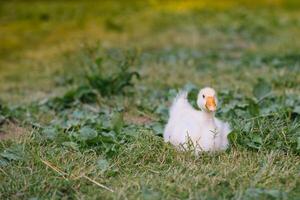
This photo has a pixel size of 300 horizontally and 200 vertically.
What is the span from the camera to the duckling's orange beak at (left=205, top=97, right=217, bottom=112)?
11.8 ft

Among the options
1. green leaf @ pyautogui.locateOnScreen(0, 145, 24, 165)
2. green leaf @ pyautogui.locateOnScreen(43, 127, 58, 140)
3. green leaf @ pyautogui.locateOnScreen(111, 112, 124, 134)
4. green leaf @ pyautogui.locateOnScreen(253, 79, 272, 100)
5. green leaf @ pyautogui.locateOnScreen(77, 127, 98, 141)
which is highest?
green leaf @ pyautogui.locateOnScreen(253, 79, 272, 100)

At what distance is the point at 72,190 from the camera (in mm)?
3146

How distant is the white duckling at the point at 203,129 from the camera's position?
3.56m

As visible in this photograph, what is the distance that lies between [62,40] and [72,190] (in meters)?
6.29

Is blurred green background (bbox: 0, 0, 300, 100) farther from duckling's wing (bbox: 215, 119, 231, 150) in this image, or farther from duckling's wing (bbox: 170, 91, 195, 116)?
duckling's wing (bbox: 215, 119, 231, 150)

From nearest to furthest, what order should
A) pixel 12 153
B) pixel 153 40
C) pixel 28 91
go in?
pixel 12 153 < pixel 28 91 < pixel 153 40

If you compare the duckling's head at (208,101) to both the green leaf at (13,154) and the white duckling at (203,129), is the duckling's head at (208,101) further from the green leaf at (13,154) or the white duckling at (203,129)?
the green leaf at (13,154)

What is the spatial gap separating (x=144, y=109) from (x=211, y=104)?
1213 millimetres

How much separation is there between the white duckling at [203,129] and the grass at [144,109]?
6cm

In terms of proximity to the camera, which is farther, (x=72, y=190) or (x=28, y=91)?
(x=28, y=91)

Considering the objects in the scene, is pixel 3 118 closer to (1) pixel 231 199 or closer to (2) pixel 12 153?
(2) pixel 12 153

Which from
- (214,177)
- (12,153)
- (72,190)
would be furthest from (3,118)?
(214,177)

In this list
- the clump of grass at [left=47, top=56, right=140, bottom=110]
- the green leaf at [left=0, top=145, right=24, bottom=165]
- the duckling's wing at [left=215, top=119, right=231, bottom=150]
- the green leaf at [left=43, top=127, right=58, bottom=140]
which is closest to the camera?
the green leaf at [left=0, top=145, right=24, bottom=165]

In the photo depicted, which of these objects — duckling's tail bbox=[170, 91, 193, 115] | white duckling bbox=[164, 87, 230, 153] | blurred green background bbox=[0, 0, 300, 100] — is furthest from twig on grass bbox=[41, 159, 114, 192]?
blurred green background bbox=[0, 0, 300, 100]
